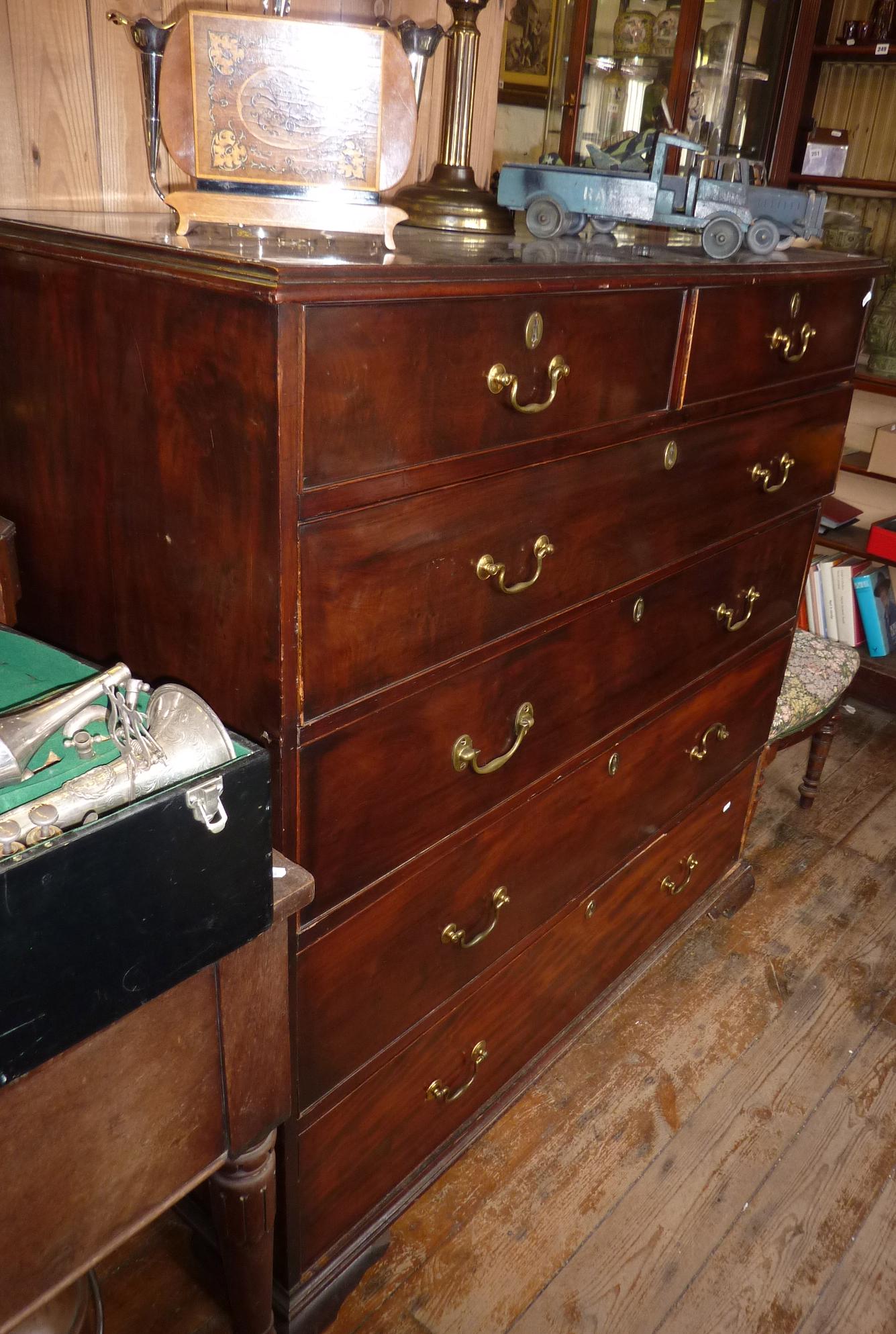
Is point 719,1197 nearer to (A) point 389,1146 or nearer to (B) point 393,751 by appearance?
(A) point 389,1146

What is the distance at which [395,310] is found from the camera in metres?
0.86

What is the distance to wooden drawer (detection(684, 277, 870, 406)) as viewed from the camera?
129 centimetres

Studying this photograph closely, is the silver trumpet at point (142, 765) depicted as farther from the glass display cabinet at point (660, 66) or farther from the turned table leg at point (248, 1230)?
the glass display cabinet at point (660, 66)

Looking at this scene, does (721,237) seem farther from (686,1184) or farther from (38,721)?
(686,1184)

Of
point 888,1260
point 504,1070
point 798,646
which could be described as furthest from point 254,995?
point 798,646

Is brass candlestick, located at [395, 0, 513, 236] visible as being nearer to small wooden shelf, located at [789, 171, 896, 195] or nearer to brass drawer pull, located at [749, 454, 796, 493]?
brass drawer pull, located at [749, 454, 796, 493]

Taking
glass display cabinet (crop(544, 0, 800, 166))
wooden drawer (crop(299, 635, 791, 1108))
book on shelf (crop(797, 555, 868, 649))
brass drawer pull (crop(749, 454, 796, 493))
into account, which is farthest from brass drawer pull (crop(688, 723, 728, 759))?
glass display cabinet (crop(544, 0, 800, 166))

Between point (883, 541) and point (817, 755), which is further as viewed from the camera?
point (883, 541)

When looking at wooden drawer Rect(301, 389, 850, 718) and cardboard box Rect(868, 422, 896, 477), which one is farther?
cardboard box Rect(868, 422, 896, 477)

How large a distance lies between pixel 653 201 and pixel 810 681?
1280mm

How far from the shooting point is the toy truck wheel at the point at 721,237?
1.28 meters

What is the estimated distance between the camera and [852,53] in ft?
9.53

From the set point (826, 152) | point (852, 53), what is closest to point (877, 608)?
point (826, 152)

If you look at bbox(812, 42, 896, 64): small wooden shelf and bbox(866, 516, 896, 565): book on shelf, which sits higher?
bbox(812, 42, 896, 64): small wooden shelf
